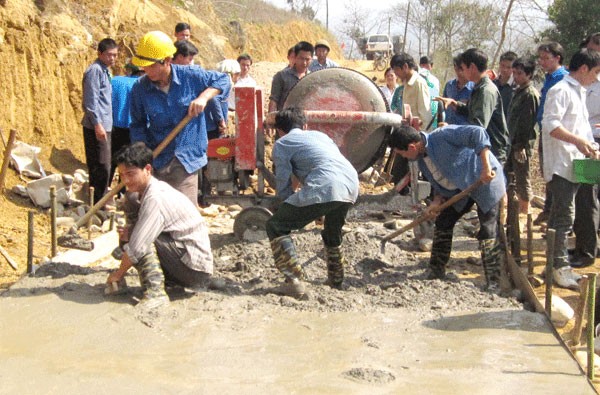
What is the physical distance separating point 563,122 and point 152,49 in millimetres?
3094

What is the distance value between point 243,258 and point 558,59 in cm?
347

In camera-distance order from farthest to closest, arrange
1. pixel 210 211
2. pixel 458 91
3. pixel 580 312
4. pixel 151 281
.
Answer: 1. pixel 210 211
2. pixel 458 91
3. pixel 151 281
4. pixel 580 312

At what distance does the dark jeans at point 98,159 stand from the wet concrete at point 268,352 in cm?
346

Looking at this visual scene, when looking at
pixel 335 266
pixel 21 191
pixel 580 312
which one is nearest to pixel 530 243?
pixel 580 312

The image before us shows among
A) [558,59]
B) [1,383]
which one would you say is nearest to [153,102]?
[1,383]

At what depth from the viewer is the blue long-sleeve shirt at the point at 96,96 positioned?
27.9ft

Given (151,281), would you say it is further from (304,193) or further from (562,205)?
(562,205)

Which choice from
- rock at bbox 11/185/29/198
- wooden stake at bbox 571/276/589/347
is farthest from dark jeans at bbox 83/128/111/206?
wooden stake at bbox 571/276/589/347

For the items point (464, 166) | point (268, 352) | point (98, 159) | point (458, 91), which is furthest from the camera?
point (98, 159)

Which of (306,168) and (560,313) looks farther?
(306,168)

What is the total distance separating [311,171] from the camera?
214 inches

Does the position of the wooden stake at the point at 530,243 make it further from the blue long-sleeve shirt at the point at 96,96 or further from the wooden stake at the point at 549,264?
the blue long-sleeve shirt at the point at 96,96

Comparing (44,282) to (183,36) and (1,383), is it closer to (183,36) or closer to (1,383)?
(1,383)

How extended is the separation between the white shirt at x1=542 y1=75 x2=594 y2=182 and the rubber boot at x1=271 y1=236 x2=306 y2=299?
7.17ft
